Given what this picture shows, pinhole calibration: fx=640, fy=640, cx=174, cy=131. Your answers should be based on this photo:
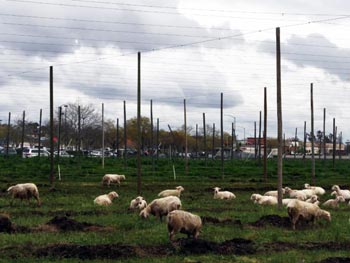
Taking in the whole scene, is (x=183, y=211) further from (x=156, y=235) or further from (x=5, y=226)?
(x=5, y=226)

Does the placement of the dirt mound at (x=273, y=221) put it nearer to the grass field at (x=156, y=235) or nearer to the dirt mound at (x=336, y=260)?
the grass field at (x=156, y=235)

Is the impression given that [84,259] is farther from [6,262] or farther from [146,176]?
[146,176]

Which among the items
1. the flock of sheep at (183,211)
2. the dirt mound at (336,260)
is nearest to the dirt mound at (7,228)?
the flock of sheep at (183,211)

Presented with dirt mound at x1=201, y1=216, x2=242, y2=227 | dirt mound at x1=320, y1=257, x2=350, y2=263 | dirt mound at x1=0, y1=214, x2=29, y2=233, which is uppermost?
dirt mound at x1=0, y1=214, x2=29, y2=233

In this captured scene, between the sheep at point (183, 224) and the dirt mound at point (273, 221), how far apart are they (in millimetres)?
3953

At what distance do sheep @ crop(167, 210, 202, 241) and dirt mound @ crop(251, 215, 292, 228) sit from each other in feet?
13.0

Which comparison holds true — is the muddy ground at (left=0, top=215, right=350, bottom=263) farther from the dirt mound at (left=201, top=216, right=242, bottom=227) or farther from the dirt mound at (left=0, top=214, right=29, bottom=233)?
the dirt mound at (left=201, top=216, right=242, bottom=227)

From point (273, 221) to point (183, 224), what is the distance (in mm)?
5480

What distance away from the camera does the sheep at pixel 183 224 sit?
17.2m

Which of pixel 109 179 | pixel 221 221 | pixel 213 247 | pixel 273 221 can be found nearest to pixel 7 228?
pixel 213 247

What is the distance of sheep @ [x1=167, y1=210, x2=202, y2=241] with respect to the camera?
1722 cm

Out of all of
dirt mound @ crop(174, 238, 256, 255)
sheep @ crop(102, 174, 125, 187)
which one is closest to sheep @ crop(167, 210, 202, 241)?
dirt mound @ crop(174, 238, 256, 255)

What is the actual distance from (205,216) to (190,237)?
203 inches

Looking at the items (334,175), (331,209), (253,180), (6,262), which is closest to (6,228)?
(6,262)
